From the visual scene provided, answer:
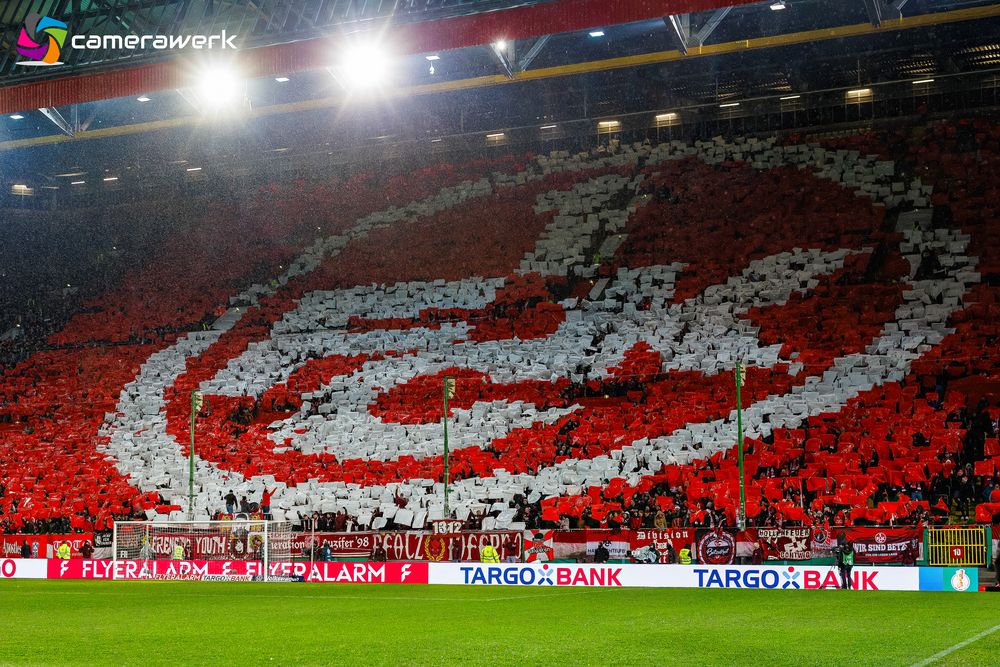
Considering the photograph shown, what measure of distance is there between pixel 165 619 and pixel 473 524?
12.2 metres

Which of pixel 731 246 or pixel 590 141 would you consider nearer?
pixel 731 246

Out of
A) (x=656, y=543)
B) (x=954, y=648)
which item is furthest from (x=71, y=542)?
(x=954, y=648)

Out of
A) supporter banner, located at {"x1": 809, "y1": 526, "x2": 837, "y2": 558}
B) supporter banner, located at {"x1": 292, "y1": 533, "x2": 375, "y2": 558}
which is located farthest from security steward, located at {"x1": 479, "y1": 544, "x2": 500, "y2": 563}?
supporter banner, located at {"x1": 809, "y1": 526, "x2": 837, "y2": 558}

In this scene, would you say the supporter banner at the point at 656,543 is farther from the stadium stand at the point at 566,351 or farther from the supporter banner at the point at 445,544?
the supporter banner at the point at 445,544

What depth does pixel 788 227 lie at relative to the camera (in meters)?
37.5

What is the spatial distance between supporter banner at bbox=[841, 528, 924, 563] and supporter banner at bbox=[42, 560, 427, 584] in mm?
8996

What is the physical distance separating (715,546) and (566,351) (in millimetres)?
11776

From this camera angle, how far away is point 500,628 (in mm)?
14797

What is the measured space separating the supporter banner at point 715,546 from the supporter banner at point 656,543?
0.66 ft

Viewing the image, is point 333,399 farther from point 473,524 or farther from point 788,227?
point 788,227

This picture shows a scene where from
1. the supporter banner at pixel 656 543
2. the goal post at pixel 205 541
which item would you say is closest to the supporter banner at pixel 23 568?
the goal post at pixel 205 541

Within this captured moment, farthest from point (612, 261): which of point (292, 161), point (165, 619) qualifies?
point (165, 619)

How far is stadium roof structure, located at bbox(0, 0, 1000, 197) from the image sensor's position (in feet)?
89.7

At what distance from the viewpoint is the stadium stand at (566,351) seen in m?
29.0
